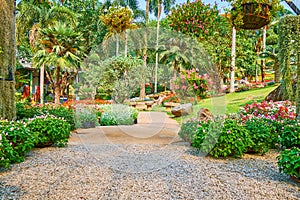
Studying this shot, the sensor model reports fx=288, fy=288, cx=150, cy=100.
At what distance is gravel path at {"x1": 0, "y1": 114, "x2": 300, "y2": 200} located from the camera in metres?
2.75

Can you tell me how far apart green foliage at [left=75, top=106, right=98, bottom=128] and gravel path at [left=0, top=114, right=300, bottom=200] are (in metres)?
2.60

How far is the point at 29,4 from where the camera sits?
13.7 meters

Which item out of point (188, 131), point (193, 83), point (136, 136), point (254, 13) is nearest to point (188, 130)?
point (188, 131)

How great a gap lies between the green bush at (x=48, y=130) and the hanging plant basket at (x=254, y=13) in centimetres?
326

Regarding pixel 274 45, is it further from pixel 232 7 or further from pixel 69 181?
pixel 69 181

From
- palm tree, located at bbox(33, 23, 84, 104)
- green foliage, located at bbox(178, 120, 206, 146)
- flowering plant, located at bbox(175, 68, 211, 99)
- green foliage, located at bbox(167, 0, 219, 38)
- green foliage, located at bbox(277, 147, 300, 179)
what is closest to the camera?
green foliage, located at bbox(277, 147, 300, 179)

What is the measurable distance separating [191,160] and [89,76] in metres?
2.42

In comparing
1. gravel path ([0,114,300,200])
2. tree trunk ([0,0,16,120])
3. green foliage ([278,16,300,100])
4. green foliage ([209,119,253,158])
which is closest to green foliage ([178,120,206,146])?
gravel path ([0,114,300,200])

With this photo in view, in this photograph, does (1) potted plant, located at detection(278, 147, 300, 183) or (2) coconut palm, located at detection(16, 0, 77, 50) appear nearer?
(1) potted plant, located at detection(278, 147, 300, 183)

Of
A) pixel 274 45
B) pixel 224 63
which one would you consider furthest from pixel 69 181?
pixel 274 45

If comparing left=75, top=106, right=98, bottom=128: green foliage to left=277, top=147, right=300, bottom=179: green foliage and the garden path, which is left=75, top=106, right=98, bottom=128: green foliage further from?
left=277, top=147, right=300, bottom=179: green foliage

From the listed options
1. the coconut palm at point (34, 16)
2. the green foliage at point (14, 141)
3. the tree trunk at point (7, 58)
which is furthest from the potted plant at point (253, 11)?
the coconut palm at point (34, 16)

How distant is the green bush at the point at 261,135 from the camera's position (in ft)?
14.4

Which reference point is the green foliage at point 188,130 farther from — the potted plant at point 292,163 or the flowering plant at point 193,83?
the potted plant at point 292,163
